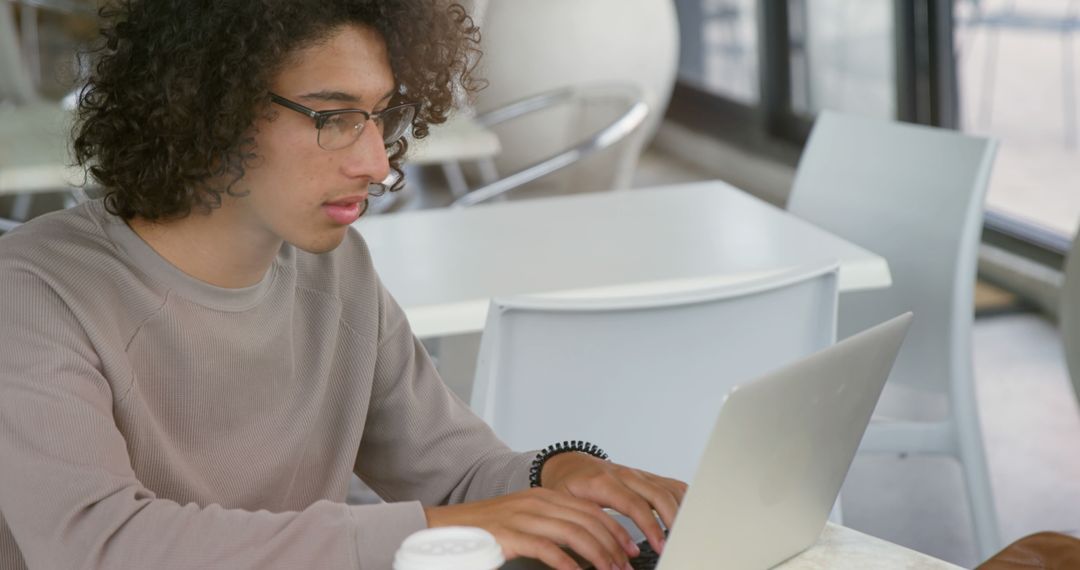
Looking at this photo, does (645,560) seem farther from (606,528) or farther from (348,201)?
(348,201)

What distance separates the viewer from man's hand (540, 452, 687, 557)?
3.96ft

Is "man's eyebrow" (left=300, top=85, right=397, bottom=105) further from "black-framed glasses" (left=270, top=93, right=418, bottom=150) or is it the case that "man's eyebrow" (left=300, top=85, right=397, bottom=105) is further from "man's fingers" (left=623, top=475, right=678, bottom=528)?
"man's fingers" (left=623, top=475, right=678, bottom=528)

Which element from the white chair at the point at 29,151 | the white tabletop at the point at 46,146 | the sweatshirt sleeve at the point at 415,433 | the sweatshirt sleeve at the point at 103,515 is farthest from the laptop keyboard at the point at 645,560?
the white tabletop at the point at 46,146

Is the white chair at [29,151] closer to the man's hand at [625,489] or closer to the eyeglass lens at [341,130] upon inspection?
the eyeglass lens at [341,130]

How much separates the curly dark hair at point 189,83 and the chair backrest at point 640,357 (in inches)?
19.7

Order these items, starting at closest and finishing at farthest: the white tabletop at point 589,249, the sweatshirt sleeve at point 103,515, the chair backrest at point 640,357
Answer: the sweatshirt sleeve at point 103,515 → the chair backrest at point 640,357 → the white tabletop at point 589,249

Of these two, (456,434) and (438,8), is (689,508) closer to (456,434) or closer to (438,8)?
(456,434)

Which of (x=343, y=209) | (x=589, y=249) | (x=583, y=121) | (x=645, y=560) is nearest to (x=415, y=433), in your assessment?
(x=343, y=209)

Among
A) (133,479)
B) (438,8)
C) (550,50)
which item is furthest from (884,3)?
(133,479)

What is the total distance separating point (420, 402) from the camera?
154cm

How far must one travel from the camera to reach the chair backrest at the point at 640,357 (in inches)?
69.5

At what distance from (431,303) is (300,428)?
31.8 inches

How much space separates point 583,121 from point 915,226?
6.72 ft

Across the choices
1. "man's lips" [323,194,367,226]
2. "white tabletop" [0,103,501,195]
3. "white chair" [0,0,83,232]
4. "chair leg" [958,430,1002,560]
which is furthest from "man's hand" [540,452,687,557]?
"white tabletop" [0,103,501,195]
